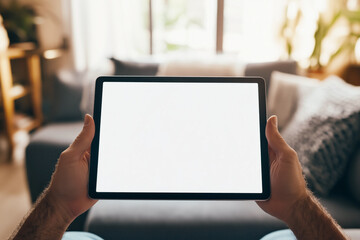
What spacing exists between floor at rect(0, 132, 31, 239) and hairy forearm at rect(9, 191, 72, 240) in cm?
115

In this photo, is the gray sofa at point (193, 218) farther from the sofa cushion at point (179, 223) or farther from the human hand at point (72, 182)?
the human hand at point (72, 182)

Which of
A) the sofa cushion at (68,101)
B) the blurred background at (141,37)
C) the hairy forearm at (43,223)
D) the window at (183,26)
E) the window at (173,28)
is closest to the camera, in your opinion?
the hairy forearm at (43,223)

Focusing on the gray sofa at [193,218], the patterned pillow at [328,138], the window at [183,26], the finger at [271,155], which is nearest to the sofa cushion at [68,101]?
the gray sofa at [193,218]

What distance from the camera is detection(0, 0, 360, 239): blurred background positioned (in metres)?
2.84

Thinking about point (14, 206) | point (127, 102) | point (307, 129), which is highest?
point (127, 102)

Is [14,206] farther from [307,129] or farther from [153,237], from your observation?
[307,129]

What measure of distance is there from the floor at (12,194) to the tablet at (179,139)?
1273mm

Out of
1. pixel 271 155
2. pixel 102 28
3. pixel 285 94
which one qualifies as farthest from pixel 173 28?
pixel 271 155

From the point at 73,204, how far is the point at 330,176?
2.98 ft

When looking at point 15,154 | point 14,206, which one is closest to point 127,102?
point 14,206

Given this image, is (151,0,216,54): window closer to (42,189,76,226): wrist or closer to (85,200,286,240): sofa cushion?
(85,200,286,240): sofa cushion

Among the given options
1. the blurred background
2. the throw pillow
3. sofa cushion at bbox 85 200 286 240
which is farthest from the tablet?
the blurred background

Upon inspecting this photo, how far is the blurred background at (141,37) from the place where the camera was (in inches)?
112

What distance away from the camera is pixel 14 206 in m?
1.91
